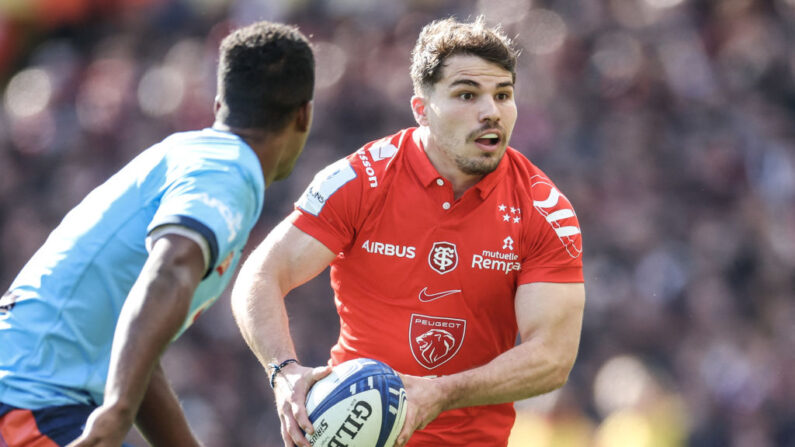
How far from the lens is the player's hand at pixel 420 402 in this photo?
4.18 m

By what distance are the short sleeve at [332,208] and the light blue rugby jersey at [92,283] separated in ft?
4.82

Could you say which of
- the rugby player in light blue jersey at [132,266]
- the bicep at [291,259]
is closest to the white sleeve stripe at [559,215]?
the bicep at [291,259]

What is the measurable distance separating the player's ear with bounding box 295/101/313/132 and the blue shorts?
128cm

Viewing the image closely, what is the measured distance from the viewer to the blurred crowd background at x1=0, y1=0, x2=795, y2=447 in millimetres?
9594

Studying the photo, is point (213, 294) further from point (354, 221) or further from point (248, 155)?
point (354, 221)

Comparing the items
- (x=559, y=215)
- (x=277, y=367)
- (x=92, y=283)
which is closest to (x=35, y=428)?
(x=92, y=283)

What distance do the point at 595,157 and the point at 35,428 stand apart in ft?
29.0

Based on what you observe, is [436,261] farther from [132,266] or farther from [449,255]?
[132,266]

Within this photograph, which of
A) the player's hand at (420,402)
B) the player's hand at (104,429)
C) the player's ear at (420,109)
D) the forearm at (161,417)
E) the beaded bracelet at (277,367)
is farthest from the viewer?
the player's ear at (420,109)

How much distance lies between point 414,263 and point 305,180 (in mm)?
7570

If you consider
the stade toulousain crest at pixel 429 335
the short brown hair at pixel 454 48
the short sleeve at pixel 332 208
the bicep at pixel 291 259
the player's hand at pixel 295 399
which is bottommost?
the player's hand at pixel 295 399

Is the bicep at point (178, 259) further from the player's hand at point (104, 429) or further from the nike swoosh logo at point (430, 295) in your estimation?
the nike swoosh logo at point (430, 295)

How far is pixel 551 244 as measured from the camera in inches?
191

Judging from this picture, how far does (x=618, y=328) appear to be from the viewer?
10203mm
